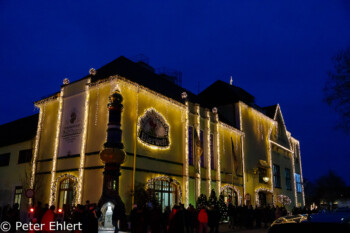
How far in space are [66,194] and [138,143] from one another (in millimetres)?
5875

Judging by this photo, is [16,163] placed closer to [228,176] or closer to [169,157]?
[169,157]

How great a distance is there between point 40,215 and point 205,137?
1737 cm

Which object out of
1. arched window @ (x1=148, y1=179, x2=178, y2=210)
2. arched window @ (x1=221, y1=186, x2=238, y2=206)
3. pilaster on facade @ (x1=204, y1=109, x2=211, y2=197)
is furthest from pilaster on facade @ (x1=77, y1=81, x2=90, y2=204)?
arched window @ (x1=221, y1=186, x2=238, y2=206)

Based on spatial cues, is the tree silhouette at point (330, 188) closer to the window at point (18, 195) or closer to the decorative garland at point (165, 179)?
the decorative garland at point (165, 179)

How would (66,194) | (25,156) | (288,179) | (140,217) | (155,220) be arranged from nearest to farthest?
(140,217) → (155,220) → (66,194) → (25,156) → (288,179)

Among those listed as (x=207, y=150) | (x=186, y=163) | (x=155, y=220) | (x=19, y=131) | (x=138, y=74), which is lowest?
(x=155, y=220)

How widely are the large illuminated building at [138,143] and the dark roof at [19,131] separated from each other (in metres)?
2.37

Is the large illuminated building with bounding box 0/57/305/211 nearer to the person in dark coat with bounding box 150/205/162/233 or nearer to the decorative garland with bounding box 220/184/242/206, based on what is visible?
the decorative garland with bounding box 220/184/242/206

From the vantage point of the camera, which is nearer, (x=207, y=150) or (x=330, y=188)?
(x=207, y=150)

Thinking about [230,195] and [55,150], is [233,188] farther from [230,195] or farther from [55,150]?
[55,150]

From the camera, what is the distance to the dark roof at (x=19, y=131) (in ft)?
89.1

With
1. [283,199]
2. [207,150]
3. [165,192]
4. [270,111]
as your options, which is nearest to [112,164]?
[165,192]

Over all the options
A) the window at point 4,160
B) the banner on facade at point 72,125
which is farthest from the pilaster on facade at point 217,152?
the window at point 4,160

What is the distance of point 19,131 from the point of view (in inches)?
1158
